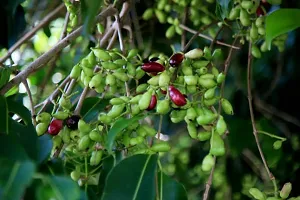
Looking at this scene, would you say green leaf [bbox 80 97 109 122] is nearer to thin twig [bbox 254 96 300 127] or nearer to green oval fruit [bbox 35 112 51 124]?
green oval fruit [bbox 35 112 51 124]

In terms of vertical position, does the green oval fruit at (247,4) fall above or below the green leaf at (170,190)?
above

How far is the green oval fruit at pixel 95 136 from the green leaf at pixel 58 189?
0.49 feet

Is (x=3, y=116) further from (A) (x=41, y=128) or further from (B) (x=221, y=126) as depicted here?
(B) (x=221, y=126)

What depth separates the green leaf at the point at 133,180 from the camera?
2.33 feet

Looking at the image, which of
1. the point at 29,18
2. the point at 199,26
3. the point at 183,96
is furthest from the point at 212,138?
the point at 29,18

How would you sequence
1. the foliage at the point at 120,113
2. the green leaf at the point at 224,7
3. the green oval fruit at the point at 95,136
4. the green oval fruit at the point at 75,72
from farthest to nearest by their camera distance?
1. the green leaf at the point at 224,7
2. the green oval fruit at the point at 75,72
3. the green oval fruit at the point at 95,136
4. the foliage at the point at 120,113

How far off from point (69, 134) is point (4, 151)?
20 centimetres

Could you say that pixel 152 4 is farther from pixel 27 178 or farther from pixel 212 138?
pixel 27 178

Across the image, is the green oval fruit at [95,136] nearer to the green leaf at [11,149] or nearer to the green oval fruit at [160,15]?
the green leaf at [11,149]

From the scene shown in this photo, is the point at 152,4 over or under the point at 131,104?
under

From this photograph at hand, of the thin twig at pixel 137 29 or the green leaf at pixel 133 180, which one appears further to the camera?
the thin twig at pixel 137 29

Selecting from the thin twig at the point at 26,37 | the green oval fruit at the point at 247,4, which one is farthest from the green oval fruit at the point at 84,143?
the green oval fruit at the point at 247,4

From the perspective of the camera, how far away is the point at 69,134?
2.79 feet

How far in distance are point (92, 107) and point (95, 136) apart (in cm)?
19
